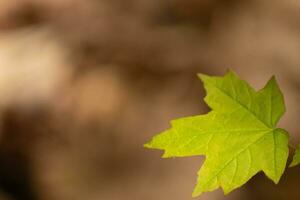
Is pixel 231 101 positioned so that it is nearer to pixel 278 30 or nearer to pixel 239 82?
pixel 239 82

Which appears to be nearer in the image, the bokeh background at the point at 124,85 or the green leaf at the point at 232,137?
the green leaf at the point at 232,137

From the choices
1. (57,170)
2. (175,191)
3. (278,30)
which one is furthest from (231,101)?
(278,30)

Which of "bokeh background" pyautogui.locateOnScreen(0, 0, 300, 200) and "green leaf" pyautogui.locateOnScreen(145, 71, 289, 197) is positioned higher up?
"green leaf" pyautogui.locateOnScreen(145, 71, 289, 197)

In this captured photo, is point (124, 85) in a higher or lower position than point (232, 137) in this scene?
lower

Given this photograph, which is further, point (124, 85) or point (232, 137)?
point (124, 85)

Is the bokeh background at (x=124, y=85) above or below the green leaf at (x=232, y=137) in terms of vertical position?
below
